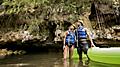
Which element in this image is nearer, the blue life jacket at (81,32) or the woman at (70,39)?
the blue life jacket at (81,32)

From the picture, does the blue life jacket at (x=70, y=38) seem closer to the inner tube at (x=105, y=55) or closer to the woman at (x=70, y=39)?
the woman at (x=70, y=39)

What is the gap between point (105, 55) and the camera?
11.9m

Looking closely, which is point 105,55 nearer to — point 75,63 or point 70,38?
point 75,63

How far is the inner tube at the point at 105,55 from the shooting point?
11383mm

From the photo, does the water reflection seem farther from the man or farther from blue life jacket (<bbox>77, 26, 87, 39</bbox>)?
blue life jacket (<bbox>77, 26, 87, 39</bbox>)

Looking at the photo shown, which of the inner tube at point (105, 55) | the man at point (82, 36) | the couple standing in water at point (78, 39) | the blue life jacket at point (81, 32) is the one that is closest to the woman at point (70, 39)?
the couple standing in water at point (78, 39)

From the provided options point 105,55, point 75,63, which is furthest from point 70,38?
point 105,55

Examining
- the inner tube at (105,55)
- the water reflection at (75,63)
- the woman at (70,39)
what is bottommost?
the water reflection at (75,63)

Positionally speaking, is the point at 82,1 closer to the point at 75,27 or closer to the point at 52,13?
the point at 52,13

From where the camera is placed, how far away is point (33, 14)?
18.2 m

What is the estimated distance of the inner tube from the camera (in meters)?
11.4

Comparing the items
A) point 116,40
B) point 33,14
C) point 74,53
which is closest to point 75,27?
point 74,53

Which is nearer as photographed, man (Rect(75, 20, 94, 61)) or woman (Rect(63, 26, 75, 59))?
man (Rect(75, 20, 94, 61))

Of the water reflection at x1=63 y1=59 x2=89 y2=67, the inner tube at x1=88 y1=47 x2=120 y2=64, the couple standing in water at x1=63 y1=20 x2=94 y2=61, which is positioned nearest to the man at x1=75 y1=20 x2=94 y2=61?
the couple standing in water at x1=63 y1=20 x2=94 y2=61
